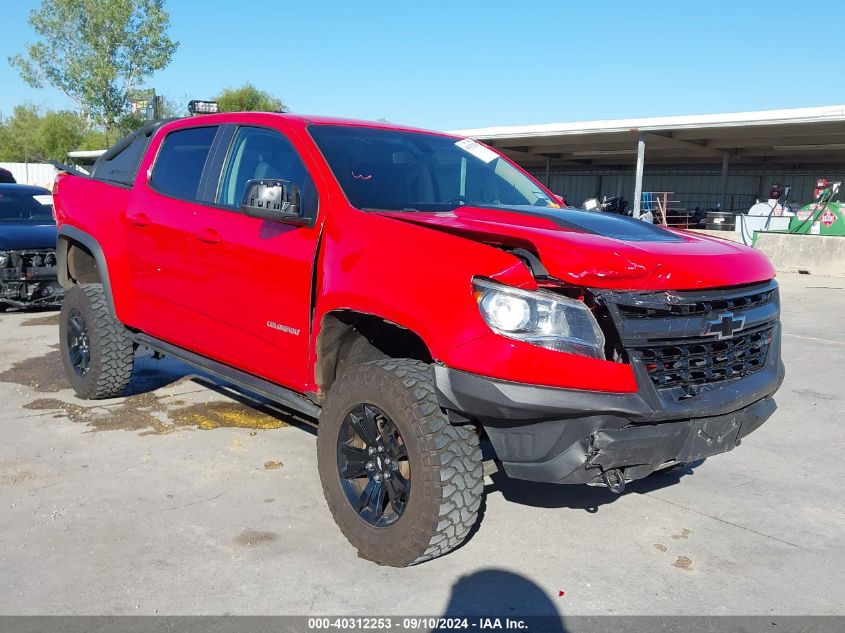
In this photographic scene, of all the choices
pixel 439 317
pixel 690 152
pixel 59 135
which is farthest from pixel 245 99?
pixel 439 317

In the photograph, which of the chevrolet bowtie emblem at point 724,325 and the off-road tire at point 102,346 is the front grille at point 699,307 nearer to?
the chevrolet bowtie emblem at point 724,325

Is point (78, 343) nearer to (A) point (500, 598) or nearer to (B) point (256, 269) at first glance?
(B) point (256, 269)

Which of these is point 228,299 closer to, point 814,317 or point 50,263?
point 50,263

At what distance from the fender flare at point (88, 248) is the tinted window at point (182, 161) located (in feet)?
2.50

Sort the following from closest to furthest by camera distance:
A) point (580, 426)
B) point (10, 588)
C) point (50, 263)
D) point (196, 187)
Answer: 1. point (580, 426)
2. point (10, 588)
3. point (196, 187)
4. point (50, 263)

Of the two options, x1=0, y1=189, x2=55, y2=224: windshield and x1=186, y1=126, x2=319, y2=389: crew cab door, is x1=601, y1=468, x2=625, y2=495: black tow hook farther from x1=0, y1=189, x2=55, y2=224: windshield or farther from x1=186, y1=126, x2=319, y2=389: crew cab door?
x1=0, y1=189, x2=55, y2=224: windshield

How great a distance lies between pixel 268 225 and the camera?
3.84 m

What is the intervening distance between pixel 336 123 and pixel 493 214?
1.14 meters

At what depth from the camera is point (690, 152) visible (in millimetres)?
33969

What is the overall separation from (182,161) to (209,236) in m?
0.86

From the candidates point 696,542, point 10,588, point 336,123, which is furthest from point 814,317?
point 10,588

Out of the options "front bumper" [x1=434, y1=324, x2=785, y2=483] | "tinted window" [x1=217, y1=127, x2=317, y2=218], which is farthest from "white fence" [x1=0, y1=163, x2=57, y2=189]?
"front bumper" [x1=434, y1=324, x2=785, y2=483]

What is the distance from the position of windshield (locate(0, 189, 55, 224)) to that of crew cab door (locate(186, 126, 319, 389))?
712 cm

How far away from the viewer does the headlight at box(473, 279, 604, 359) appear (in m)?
2.82
